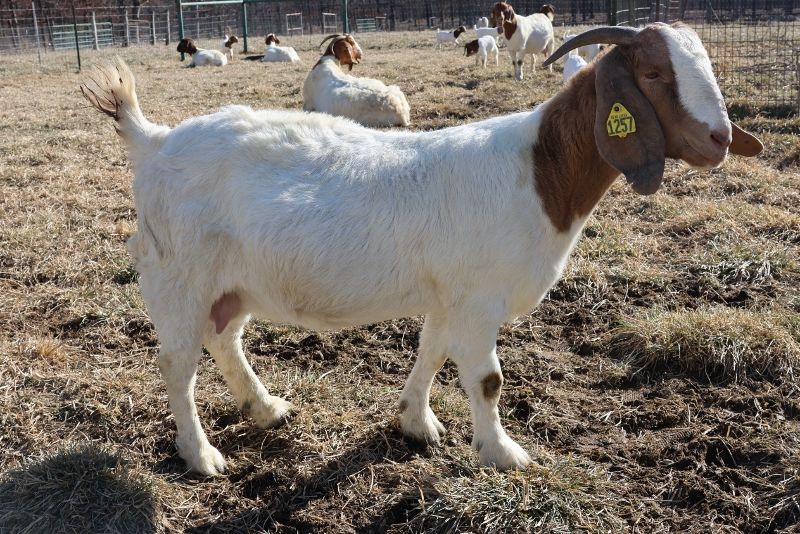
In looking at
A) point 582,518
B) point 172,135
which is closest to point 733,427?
point 582,518

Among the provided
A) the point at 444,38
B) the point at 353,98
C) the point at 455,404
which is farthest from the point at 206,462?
the point at 444,38

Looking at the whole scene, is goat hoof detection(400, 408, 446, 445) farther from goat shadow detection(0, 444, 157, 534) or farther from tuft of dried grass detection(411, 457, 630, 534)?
goat shadow detection(0, 444, 157, 534)

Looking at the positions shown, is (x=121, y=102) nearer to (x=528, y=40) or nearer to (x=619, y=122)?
(x=619, y=122)

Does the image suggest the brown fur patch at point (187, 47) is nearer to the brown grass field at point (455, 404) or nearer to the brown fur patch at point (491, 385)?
the brown grass field at point (455, 404)

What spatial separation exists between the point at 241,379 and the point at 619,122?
2.33 metres

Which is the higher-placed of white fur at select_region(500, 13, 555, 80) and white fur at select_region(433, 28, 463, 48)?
white fur at select_region(433, 28, 463, 48)

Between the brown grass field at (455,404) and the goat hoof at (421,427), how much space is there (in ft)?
0.23

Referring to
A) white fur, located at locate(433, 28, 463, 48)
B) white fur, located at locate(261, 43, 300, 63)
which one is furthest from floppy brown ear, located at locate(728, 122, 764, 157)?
white fur, located at locate(433, 28, 463, 48)

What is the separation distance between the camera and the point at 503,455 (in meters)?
3.67

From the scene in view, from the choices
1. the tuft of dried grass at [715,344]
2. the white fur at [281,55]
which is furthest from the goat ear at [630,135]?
the white fur at [281,55]

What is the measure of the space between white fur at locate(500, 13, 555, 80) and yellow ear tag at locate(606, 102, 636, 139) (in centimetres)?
1442

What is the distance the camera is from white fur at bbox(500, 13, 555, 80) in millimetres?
17766

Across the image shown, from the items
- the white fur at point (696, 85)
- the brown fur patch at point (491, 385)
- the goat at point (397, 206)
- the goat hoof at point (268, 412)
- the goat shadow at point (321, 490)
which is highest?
the white fur at point (696, 85)

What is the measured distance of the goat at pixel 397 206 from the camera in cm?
340
